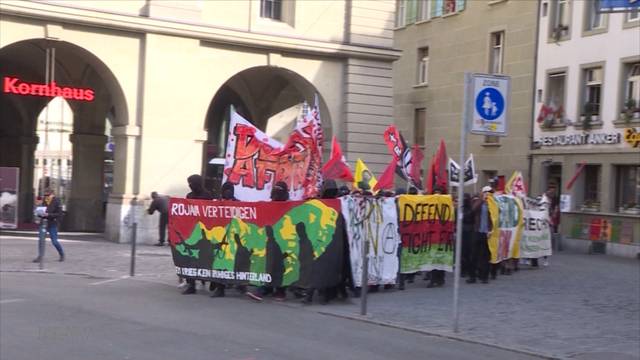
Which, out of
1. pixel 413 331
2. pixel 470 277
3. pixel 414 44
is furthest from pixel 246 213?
pixel 414 44

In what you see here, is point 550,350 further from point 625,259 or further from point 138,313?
point 625,259

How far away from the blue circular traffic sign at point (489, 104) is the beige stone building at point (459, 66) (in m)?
23.2

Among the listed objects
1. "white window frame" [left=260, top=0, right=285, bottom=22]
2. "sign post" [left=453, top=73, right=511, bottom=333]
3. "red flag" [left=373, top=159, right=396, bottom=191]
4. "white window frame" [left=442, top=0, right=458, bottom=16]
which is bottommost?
"red flag" [left=373, top=159, right=396, bottom=191]

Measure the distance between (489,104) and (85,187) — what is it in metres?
22.3

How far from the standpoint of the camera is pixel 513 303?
534 inches

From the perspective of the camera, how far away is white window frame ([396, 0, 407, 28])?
41406 mm

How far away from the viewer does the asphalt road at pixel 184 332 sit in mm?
8711

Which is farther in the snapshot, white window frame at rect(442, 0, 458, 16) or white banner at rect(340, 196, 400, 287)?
white window frame at rect(442, 0, 458, 16)

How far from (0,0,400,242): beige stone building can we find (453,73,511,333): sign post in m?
14.7

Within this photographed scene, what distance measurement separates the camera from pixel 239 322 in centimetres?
1086

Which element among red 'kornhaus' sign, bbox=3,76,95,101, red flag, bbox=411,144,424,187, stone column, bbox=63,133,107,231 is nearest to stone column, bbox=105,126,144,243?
red 'kornhaus' sign, bbox=3,76,95,101

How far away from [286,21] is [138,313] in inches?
654

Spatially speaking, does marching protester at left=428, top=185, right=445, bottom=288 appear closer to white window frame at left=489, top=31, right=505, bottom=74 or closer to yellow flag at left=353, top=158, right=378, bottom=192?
yellow flag at left=353, top=158, right=378, bottom=192

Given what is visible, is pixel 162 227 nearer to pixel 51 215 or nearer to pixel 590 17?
pixel 51 215
